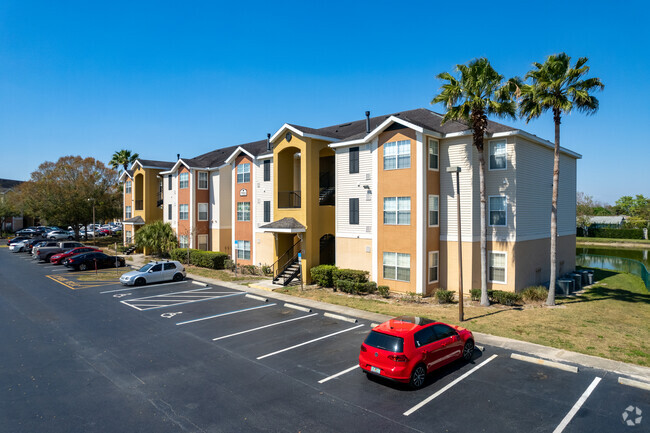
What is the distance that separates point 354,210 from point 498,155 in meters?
9.16

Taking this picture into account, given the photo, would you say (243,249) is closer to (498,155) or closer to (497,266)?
(497,266)

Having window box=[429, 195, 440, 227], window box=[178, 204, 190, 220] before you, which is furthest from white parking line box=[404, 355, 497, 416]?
window box=[178, 204, 190, 220]

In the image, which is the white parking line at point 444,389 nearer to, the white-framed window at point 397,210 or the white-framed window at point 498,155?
the white-framed window at point 397,210

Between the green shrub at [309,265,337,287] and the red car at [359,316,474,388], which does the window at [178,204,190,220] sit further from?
the red car at [359,316,474,388]

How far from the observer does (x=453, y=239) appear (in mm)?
22062

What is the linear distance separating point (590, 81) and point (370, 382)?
18.0 metres

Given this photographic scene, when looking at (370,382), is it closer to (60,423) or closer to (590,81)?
(60,423)

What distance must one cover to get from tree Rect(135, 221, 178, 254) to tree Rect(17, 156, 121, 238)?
19.6m

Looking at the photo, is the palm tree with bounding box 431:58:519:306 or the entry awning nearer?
the palm tree with bounding box 431:58:519:306

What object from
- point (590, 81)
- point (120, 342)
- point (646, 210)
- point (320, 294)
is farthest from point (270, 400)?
point (646, 210)

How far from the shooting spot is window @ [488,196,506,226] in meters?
21.5

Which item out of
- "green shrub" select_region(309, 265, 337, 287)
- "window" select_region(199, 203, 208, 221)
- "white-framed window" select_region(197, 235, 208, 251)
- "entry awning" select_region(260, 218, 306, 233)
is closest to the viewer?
"green shrub" select_region(309, 265, 337, 287)

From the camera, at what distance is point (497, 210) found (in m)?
21.8

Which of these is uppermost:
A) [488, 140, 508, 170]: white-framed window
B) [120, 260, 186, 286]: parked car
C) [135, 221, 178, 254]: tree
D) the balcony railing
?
[488, 140, 508, 170]: white-framed window
